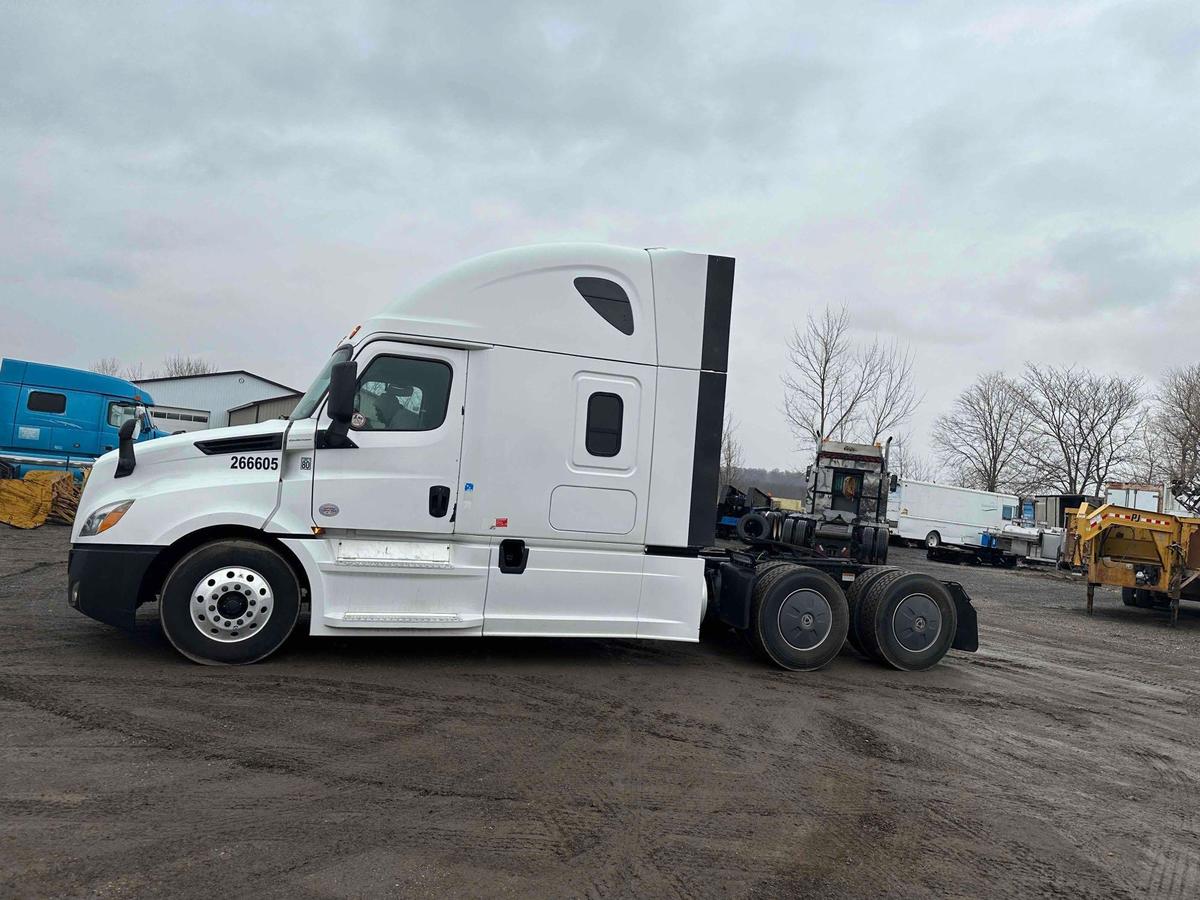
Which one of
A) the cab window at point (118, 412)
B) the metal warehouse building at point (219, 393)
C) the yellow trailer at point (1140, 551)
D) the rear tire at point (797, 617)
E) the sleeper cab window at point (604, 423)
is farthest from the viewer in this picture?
the metal warehouse building at point (219, 393)

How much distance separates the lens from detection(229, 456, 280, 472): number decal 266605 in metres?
6.25

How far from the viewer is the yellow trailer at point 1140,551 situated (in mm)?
14531

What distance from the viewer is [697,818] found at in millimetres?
4094

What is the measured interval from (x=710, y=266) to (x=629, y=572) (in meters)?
2.80

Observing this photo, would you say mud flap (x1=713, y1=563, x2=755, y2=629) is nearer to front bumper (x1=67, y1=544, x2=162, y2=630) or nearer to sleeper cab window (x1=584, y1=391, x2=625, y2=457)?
sleeper cab window (x1=584, y1=391, x2=625, y2=457)

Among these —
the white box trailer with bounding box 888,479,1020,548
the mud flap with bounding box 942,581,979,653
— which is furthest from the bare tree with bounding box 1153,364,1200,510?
the mud flap with bounding box 942,581,979,653

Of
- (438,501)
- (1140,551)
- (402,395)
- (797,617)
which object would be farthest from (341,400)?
(1140,551)

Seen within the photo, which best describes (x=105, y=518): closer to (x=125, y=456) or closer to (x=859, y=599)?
(x=125, y=456)

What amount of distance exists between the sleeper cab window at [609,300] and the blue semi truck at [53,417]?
1608 centimetres

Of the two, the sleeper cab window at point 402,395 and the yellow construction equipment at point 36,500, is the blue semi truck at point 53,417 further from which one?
the sleeper cab window at point 402,395

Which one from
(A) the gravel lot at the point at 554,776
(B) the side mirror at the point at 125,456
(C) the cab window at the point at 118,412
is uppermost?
(C) the cab window at the point at 118,412

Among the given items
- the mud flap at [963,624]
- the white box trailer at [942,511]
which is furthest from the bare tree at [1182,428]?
the mud flap at [963,624]

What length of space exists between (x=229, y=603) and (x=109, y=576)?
865 mm

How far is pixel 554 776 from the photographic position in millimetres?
4516
